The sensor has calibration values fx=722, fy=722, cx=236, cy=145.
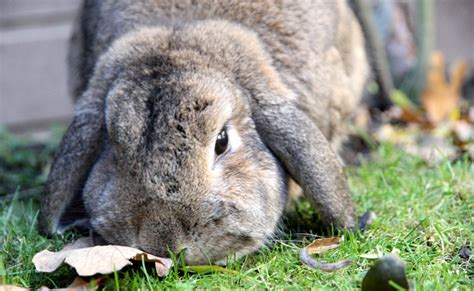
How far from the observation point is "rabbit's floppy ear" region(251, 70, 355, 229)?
320 centimetres

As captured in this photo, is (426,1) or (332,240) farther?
(426,1)

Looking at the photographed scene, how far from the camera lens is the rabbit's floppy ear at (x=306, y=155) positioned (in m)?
3.20

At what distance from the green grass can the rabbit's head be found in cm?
11

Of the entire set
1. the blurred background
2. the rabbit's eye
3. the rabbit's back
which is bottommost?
the blurred background

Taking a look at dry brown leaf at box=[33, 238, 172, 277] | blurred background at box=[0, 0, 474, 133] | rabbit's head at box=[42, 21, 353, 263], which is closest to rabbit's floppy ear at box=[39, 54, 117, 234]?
rabbit's head at box=[42, 21, 353, 263]

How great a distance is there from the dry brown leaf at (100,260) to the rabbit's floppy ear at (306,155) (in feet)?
2.61

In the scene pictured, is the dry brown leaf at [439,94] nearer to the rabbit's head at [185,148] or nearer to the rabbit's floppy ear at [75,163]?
the rabbit's head at [185,148]

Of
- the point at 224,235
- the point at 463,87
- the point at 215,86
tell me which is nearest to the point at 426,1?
the point at 463,87

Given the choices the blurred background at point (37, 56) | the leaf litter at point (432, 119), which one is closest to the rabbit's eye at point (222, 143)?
the leaf litter at point (432, 119)

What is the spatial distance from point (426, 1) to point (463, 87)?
125cm

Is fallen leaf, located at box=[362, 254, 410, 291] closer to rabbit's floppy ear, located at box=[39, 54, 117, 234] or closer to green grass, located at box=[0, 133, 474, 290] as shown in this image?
green grass, located at box=[0, 133, 474, 290]

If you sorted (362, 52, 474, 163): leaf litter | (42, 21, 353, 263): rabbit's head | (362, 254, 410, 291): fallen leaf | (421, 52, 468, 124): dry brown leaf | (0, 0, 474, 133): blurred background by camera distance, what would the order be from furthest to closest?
(0, 0, 474, 133): blurred background → (421, 52, 468, 124): dry brown leaf → (362, 52, 474, 163): leaf litter → (42, 21, 353, 263): rabbit's head → (362, 254, 410, 291): fallen leaf

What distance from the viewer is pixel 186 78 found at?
3.10 metres

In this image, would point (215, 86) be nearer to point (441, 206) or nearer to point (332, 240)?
point (332, 240)
